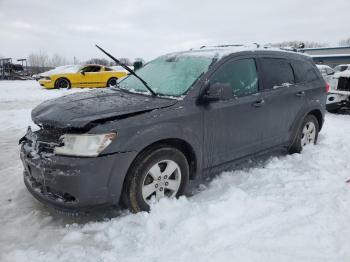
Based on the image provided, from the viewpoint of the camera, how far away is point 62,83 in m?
16.8

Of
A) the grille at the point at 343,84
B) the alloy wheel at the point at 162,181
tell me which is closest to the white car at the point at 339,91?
the grille at the point at 343,84

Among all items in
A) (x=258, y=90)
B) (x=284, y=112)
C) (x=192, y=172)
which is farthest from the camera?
(x=284, y=112)

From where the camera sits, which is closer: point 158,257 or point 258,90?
point 158,257

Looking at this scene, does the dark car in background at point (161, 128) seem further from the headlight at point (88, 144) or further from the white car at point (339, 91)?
the white car at point (339, 91)

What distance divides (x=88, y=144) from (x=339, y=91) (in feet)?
27.6

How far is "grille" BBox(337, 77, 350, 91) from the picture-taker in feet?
30.4

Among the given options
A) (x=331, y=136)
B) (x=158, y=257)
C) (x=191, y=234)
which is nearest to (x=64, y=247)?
(x=158, y=257)

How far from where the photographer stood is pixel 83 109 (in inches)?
130

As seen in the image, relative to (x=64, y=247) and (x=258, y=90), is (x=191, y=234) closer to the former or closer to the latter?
(x=64, y=247)

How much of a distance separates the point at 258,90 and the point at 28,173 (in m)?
2.96

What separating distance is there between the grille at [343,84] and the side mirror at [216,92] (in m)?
7.02

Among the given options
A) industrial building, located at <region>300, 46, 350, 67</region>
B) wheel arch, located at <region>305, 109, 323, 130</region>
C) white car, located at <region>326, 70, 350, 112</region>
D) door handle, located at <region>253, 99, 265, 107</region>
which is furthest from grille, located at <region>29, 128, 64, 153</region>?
industrial building, located at <region>300, 46, 350, 67</region>

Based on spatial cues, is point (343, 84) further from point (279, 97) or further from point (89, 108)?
point (89, 108)

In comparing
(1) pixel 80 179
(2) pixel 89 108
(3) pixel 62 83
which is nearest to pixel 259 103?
(2) pixel 89 108
